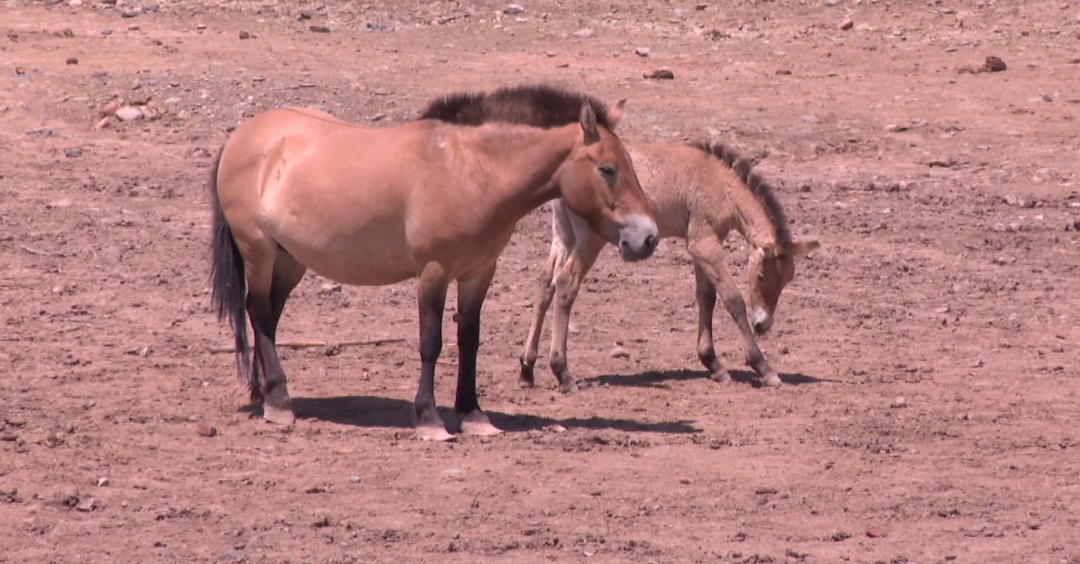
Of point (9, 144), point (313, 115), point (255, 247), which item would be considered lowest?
point (9, 144)

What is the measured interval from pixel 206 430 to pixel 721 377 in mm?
3248

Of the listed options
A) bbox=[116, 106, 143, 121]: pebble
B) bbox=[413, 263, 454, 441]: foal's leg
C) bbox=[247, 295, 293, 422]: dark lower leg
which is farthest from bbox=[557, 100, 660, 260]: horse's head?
bbox=[116, 106, 143, 121]: pebble

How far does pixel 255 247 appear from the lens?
8.65 meters

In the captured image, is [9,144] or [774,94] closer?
[9,144]

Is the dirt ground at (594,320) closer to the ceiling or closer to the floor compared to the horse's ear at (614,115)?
closer to the floor

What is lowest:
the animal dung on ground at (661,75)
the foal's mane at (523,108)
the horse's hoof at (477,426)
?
the animal dung on ground at (661,75)

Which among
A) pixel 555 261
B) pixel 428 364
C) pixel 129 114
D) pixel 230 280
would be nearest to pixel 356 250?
pixel 428 364

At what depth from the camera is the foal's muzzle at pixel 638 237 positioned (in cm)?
791

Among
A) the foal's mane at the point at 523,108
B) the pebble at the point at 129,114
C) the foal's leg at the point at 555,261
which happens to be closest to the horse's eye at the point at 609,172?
the foal's mane at the point at 523,108

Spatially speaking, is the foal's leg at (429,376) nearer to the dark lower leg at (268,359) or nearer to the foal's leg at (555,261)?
the dark lower leg at (268,359)

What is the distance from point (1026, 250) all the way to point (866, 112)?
13.0 feet

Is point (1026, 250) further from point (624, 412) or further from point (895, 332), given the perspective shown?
point (624, 412)

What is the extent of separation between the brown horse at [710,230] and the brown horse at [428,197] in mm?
1807

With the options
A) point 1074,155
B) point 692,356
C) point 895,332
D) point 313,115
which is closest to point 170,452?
point 313,115
